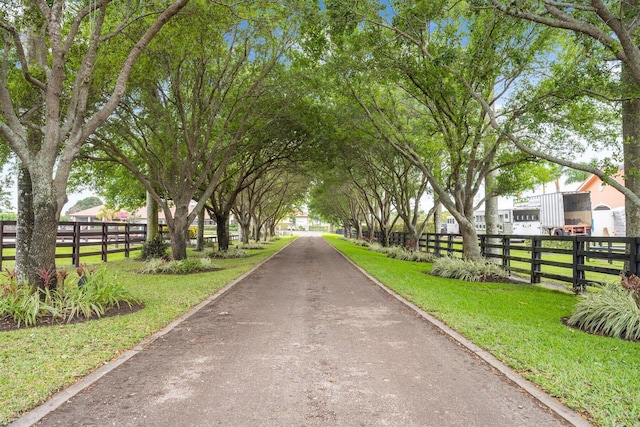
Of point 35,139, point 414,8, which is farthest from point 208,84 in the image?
point 414,8

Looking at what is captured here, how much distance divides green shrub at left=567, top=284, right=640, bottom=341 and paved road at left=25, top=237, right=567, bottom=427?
8.04ft

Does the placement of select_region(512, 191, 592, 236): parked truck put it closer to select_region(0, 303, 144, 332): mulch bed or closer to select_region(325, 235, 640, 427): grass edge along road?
select_region(325, 235, 640, 427): grass edge along road

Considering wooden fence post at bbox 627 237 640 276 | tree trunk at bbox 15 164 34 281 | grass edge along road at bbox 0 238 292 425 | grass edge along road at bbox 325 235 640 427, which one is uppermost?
tree trunk at bbox 15 164 34 281

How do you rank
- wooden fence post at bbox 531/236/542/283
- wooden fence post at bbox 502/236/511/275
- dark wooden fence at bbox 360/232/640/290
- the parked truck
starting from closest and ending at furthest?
dark wooden fence at bbox 360/232/640/290, wooden fence post at bbox 531/236/542/283, wooden fence post at bbox 502/236/511/275, the parked truck

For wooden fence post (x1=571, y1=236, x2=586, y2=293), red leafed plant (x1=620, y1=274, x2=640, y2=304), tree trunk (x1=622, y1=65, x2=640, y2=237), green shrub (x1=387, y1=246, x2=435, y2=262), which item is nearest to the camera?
red leafed plant (x1=620, y1=274, x2=640, y2=304)

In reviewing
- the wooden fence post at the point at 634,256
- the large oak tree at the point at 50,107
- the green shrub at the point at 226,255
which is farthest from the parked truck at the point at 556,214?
the large oak tree at the point at 50,107

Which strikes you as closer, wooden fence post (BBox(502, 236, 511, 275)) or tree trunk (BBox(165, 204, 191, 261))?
wooden fence post (BBox(502, 236, 511, 275))

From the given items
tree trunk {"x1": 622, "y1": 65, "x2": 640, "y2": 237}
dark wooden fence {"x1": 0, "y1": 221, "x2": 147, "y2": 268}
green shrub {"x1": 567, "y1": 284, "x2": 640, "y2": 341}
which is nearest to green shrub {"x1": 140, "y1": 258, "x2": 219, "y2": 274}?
dark wooden fence {"x1": 0, "y1": 221, "x2": 147, "y2": 268}

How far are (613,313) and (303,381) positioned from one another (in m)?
5.08

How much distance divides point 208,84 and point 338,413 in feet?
47.3

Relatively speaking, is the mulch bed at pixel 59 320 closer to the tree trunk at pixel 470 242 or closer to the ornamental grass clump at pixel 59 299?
the ornamental grass clump at pixel 59 299

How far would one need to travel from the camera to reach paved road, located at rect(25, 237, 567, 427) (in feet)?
10.8

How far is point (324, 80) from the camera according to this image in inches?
574

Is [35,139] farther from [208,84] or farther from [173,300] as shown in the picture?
[208,84]
